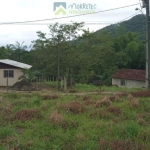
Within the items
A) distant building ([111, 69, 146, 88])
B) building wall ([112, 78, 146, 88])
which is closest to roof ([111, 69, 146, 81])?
distant building ([111, 69, 146, 88])

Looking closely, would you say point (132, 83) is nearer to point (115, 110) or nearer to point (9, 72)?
point (9, 72)

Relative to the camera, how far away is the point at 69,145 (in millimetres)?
5566

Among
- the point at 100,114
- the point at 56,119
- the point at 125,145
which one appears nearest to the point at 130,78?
the point at 100,114

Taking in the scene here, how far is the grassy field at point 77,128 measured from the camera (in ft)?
17.9

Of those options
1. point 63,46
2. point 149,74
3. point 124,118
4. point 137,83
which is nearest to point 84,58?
point 63,46

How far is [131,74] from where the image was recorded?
97.0 feet

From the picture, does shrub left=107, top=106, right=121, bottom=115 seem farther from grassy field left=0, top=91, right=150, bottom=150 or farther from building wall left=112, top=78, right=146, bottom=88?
building wall left=112, top=78, right=146, bottom=88

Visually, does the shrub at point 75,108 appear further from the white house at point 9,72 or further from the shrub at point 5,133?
the white house at point 9,72

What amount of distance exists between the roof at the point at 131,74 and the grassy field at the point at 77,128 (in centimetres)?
1971

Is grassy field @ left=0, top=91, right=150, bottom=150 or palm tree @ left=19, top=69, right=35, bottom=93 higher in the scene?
palm tree @ left=19, top=69, right=35, bottom=93

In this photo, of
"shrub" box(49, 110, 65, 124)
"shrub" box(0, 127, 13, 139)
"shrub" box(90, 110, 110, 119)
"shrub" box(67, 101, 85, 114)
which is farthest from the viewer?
"shrub" box(67, 101, 85, 114)

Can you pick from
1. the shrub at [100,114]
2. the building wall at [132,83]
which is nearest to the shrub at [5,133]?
the shrub at [100,114]

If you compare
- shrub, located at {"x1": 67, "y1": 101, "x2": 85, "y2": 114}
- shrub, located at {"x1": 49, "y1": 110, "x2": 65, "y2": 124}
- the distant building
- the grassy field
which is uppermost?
the distant building

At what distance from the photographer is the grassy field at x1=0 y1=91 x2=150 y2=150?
5.47 m
